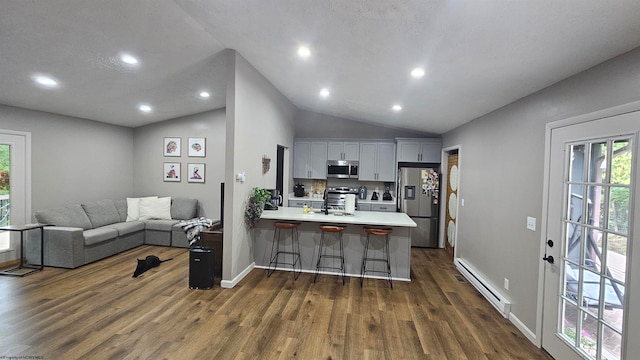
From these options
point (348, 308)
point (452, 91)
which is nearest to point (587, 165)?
point (452, 91)

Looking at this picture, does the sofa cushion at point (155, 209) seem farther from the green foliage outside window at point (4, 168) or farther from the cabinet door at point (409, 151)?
the cabinet door at point (409, 151)

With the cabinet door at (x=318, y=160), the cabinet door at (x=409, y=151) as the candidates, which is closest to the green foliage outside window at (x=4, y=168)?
the cabinet door at (x=318, y=160)

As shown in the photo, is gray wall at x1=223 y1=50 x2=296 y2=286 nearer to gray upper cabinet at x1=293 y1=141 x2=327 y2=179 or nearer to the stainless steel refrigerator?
gray upper cabinet at x1=293 y1=141 x2=327 y2=179

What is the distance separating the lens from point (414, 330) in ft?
8.84

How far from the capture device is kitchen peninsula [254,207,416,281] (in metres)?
3.87

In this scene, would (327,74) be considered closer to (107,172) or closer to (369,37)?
Answer: (369,37)

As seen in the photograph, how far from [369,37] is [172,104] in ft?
13.6

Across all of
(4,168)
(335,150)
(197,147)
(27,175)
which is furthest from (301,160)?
(4,168)

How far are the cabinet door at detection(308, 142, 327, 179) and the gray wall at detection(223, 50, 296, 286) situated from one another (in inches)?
77.9

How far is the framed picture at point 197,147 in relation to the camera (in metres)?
5.88

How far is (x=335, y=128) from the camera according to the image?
6.75 meters

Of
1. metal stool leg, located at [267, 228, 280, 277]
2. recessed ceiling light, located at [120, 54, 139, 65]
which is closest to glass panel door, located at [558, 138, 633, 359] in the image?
metal stool leg, located at [267, 228, 280, 277]

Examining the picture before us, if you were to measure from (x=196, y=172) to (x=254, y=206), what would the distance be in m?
2.67

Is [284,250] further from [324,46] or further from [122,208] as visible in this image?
[122,208]
